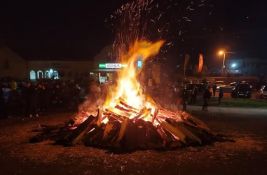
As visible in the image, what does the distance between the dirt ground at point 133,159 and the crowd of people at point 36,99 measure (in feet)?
18.4

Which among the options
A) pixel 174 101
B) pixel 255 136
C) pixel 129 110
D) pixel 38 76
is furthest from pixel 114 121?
pixel 38 76

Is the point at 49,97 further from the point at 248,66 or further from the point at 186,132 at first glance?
the point at 248,66

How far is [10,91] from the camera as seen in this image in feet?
68.3

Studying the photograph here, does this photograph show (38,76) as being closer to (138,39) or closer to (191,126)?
(138,39)

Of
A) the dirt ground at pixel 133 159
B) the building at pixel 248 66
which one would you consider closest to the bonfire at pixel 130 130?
the dirt ground at pixel 133 159

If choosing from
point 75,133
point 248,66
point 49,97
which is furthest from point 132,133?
point 248,66

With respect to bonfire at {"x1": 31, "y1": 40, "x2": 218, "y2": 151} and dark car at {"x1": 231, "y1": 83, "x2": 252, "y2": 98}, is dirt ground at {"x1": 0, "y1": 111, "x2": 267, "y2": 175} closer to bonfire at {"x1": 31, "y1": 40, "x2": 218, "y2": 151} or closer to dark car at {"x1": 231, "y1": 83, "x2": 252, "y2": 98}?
bonfire at {"x1": 31, "y1": 40, "x2": 218, "y2": 151}

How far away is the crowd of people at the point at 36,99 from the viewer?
20.5m

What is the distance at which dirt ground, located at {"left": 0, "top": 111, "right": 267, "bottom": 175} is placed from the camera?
9.88 m

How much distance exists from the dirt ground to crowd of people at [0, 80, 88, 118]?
221 inches

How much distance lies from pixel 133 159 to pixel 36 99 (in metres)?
11.2

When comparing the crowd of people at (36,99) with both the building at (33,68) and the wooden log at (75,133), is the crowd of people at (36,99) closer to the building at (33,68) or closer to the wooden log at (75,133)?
the wooden log at (75,133)

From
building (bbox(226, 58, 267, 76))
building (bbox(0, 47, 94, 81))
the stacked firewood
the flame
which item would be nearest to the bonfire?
the stacked firewood

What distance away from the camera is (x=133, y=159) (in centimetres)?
1100
